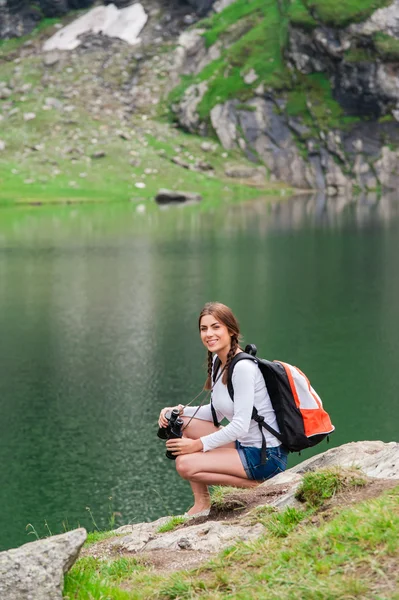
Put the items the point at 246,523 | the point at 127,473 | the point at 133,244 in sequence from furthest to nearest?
the point at 133,244 → the point at 127,473 → the point at 246,523

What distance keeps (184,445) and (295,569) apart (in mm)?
4855

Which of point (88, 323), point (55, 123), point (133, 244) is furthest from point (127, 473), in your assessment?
point (55, 123)

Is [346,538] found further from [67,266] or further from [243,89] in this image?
[243,89]

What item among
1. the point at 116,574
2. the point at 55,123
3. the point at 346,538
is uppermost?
the point at 55,123

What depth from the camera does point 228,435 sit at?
12461mm

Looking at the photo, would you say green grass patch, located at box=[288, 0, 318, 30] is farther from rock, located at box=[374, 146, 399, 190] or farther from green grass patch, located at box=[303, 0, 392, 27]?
rock, located at box=[374, 146, 399, 190]

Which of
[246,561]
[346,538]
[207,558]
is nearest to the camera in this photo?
[346,538]

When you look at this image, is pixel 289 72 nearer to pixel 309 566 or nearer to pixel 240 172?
pixel 240 172

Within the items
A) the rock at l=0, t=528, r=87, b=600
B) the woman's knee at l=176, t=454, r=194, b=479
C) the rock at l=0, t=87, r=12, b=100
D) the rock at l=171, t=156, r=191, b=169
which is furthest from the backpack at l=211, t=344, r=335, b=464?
the rock at l=0, t=87, r=12, b=100

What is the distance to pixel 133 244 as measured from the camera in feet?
284

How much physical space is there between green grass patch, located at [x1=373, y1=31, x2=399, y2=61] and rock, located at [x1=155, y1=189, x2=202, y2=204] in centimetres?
6070

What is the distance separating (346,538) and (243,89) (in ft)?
619

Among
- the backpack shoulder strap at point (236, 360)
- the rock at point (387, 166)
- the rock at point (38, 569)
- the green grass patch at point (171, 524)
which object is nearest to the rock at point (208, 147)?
the rock at point (387, 166)

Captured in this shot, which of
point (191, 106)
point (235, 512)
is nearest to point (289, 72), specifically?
point (191, 106)
